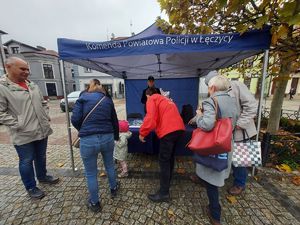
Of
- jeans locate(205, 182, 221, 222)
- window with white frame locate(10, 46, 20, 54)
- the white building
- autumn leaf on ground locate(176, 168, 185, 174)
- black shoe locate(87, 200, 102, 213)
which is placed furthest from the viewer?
the white building

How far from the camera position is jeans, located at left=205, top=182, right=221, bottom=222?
6.37 ft

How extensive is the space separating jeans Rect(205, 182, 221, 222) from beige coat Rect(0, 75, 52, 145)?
8.22 feet

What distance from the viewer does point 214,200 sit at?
1977mm

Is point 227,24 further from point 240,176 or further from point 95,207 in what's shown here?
point 95,207

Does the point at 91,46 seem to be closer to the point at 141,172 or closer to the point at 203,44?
the point at 203,44

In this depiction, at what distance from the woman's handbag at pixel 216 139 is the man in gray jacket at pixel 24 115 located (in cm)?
228

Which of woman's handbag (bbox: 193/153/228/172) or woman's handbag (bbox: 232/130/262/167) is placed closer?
woman's handbag (bbox: 193/153/228/172)

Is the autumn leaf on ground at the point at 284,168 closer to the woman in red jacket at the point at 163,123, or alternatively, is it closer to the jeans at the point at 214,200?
the jeans at the point at 214,200

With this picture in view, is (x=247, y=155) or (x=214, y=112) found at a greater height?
(x=214, y=112)

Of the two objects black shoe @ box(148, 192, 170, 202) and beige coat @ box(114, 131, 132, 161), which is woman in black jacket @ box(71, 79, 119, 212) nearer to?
beige coat @ box(114, 131, 132, 161)

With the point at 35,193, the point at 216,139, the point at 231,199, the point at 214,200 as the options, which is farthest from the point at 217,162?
the point at 35,193

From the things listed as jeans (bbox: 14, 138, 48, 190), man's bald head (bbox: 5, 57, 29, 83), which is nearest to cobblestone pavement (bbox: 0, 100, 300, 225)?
jeans (bbox: 14, 138, 48, 190)

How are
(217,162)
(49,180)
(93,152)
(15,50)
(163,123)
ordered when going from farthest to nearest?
1. (15,50)
2. (49,180)
3. (163,123)
4. (93,152)
5. (217,162)

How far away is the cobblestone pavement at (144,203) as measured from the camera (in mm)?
2182
